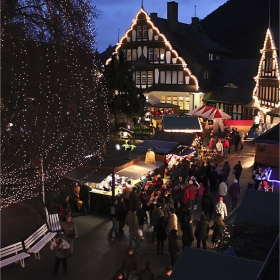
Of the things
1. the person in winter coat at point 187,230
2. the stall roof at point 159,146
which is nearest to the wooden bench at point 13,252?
the person in winter coat at point 187,230

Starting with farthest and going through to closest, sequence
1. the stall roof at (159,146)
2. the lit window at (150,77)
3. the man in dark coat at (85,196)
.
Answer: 1. the lit window at (150,77)
2. the stall roof at (159,146)
3. the man in dark coat at (85,196)

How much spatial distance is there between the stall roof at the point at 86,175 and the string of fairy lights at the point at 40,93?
75 cm

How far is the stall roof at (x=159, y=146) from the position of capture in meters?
20.8

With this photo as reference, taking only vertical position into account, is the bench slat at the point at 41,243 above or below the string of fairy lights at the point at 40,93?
below

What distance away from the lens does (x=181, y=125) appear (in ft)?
88.4

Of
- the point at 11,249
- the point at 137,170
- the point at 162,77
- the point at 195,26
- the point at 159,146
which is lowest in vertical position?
the point at 11,249

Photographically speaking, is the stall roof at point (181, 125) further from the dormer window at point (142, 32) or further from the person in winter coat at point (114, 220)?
the dormer window at point (142, 32)

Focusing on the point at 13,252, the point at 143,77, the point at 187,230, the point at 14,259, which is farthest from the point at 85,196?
the point at 143,77

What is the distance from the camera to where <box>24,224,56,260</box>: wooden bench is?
38.3 feet

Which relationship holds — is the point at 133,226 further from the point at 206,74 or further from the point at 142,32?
the point at 206,74

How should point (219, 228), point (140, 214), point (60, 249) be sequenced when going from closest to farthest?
point (60, 249) → point (219, 228) → point (140, 214)

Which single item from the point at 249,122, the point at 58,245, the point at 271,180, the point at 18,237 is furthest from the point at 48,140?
the point at 249,122

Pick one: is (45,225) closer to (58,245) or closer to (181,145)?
(58,245)

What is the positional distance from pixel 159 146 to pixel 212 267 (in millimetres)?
14240
